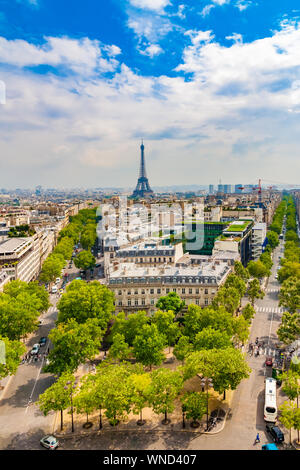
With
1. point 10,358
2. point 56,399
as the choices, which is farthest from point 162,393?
point 10,358

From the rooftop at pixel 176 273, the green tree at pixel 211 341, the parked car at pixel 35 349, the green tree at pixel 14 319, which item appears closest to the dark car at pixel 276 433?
the green tree at pixel 211 341

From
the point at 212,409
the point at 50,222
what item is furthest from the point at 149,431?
the point at 50,222

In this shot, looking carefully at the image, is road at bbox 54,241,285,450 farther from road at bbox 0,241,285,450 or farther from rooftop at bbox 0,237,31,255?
rooftop at bbox 0,237,31,255

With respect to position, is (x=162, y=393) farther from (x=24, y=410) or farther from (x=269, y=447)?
(x=24, y=410)

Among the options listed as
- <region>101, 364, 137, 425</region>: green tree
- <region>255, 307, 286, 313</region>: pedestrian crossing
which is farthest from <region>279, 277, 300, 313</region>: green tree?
<region>101, 364, 137, 425</region>: green tree

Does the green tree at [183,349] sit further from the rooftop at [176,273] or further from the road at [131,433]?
the rooftop at [176,273]
